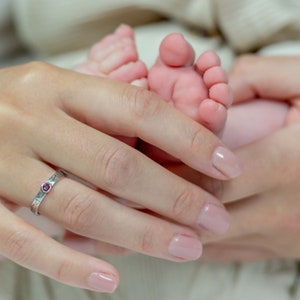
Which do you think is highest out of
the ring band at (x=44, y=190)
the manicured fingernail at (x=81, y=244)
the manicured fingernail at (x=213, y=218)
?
the ring band at (x=44, y=190)

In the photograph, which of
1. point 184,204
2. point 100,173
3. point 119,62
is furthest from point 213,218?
point 119,62

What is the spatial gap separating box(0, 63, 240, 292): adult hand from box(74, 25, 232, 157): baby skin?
32mm

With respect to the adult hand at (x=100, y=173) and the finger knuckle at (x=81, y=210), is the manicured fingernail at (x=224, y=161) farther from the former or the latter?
the finger knuckle at (x=81, y=210)

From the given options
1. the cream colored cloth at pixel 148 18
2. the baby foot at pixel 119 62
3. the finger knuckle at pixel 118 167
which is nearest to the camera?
the finger knuckle at pixel 118 167

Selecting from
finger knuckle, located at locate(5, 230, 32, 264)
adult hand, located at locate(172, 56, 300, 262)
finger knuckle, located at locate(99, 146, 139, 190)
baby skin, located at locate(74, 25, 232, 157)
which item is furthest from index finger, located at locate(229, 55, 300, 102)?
finger knuckle, located at locate(5, 230, 32, 264)

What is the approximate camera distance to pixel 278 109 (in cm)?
86

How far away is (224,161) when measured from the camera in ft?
2.22

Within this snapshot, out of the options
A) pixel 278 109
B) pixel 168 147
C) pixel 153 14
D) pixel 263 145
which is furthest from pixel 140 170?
pixel 153 14

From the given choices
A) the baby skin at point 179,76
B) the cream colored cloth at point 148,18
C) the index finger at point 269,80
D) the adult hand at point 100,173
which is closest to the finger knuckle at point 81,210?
the adult hand at point 100,173

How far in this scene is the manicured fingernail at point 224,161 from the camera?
26.5 inches

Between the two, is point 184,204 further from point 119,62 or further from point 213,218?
point 119,62

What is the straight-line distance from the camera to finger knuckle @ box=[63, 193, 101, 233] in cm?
67

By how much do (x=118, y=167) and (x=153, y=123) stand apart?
0.22 ft

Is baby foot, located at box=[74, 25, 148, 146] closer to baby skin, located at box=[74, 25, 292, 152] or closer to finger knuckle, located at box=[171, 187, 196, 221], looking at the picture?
baby skin, located at box=[74, 25, 292, 152]
